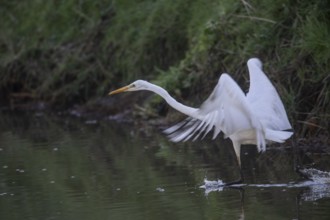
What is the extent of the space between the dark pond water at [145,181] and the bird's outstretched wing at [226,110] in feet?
2.04

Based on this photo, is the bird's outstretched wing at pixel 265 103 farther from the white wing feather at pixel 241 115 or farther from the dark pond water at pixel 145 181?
the dark pond water at pixel 145 181

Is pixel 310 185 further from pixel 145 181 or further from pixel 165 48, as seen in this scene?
pixel 165 48

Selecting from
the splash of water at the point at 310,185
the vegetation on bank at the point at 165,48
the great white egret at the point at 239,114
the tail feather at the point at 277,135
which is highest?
the vegetation on bank at the point at 165,48

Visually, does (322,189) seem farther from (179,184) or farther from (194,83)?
(194,83)

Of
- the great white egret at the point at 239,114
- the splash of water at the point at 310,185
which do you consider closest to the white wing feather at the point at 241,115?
the great white egret at the point at 239,114

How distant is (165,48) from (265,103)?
6.87 m

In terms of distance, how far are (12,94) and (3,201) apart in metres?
10.5

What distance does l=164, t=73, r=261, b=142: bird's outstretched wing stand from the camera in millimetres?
8062

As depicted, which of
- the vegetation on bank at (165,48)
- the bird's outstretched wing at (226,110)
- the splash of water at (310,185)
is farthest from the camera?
the vegetation on bank at (165,48)

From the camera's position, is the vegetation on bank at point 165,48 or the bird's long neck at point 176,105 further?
the vegetation on bank at point 165,48

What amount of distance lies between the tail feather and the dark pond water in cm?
45

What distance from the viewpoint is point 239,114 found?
834 centimetres

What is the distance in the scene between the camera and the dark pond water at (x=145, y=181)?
7859 millimetres

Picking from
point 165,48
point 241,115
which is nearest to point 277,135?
point 241,115
